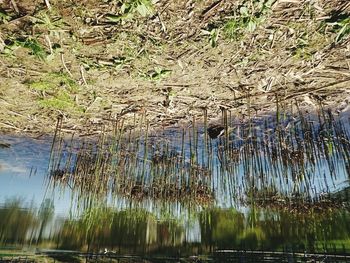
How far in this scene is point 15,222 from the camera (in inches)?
806

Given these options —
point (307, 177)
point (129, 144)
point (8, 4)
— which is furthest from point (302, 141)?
point (8, 4)

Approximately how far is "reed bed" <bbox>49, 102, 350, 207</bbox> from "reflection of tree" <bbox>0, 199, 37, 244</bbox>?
17.4 metres

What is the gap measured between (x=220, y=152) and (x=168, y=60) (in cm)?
257

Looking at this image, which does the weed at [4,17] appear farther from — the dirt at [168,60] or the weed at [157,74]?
the weed at [157,74]

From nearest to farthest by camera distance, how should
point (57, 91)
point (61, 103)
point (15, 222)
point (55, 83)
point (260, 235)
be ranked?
point (55, 83) < point (57, 91) < point (61, 103) < point (260, 235) < point (15, 222)

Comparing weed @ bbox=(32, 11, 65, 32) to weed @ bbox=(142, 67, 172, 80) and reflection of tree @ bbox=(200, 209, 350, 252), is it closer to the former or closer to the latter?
weed @ bbox=(142, 67, 172, 80)

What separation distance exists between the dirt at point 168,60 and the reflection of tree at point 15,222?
19.7 meters

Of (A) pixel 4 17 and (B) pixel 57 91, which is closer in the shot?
(A) pixel 4 17

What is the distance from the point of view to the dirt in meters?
2.07

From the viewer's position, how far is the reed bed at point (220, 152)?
393 centimetres

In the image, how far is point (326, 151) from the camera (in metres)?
4.20

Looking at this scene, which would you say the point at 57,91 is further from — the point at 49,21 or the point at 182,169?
the point at 182,169

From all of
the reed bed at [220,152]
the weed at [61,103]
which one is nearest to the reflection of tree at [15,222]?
the reed bed at [220,152]

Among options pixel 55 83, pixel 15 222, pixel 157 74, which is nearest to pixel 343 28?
pixel 157 74
